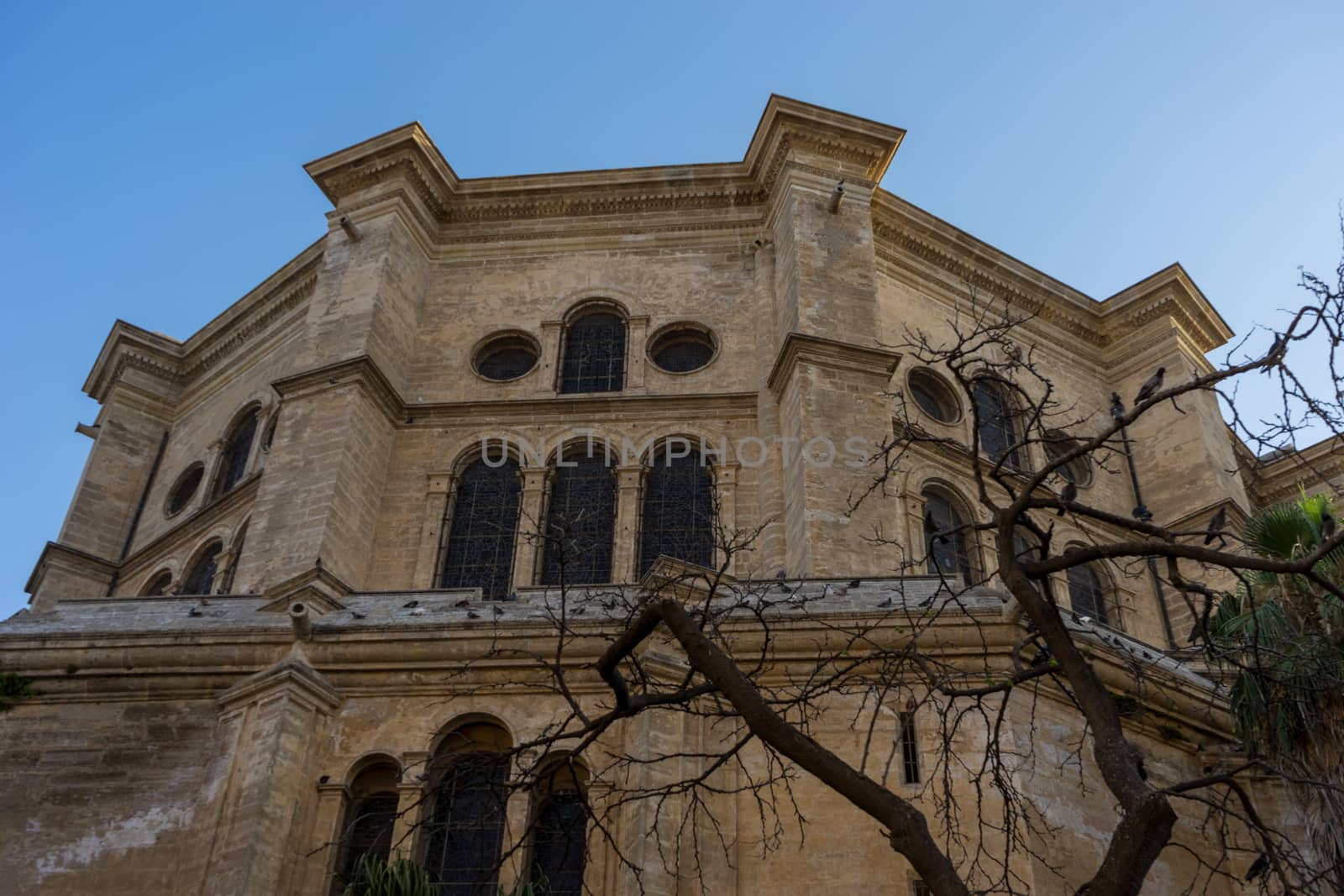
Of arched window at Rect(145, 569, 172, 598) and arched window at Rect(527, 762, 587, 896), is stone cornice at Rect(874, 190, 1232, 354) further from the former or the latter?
arched window at Rect(527, 762, 587, 896)

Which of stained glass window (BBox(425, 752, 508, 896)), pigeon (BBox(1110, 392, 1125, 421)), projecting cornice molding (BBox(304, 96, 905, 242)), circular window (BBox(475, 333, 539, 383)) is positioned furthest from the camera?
pigeon (BBox(1110, 392, 1125, 421))

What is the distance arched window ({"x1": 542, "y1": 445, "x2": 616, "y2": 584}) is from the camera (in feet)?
Result: 62.8

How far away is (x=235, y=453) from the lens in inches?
918

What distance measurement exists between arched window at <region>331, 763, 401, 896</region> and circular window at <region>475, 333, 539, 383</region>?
9.44 metres

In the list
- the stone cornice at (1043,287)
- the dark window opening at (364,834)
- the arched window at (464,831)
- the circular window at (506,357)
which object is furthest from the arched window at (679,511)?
the dark window opening at (364,834)

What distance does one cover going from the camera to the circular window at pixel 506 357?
2164 centimetres

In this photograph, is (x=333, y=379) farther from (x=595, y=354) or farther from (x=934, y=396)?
(x=934, y=396)

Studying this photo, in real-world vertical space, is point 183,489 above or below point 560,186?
below

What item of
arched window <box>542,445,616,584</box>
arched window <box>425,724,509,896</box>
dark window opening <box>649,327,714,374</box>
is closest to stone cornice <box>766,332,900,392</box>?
dark window opening <box>649,327,714,374</box>

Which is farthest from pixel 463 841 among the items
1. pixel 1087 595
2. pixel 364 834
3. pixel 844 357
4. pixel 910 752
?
pixel 1087 595

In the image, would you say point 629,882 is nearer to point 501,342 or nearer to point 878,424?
point 878,424

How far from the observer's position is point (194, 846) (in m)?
12.1

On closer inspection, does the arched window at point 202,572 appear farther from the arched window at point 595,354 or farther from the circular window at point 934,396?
the circular window at point 934,396

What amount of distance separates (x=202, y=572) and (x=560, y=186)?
309 inches
